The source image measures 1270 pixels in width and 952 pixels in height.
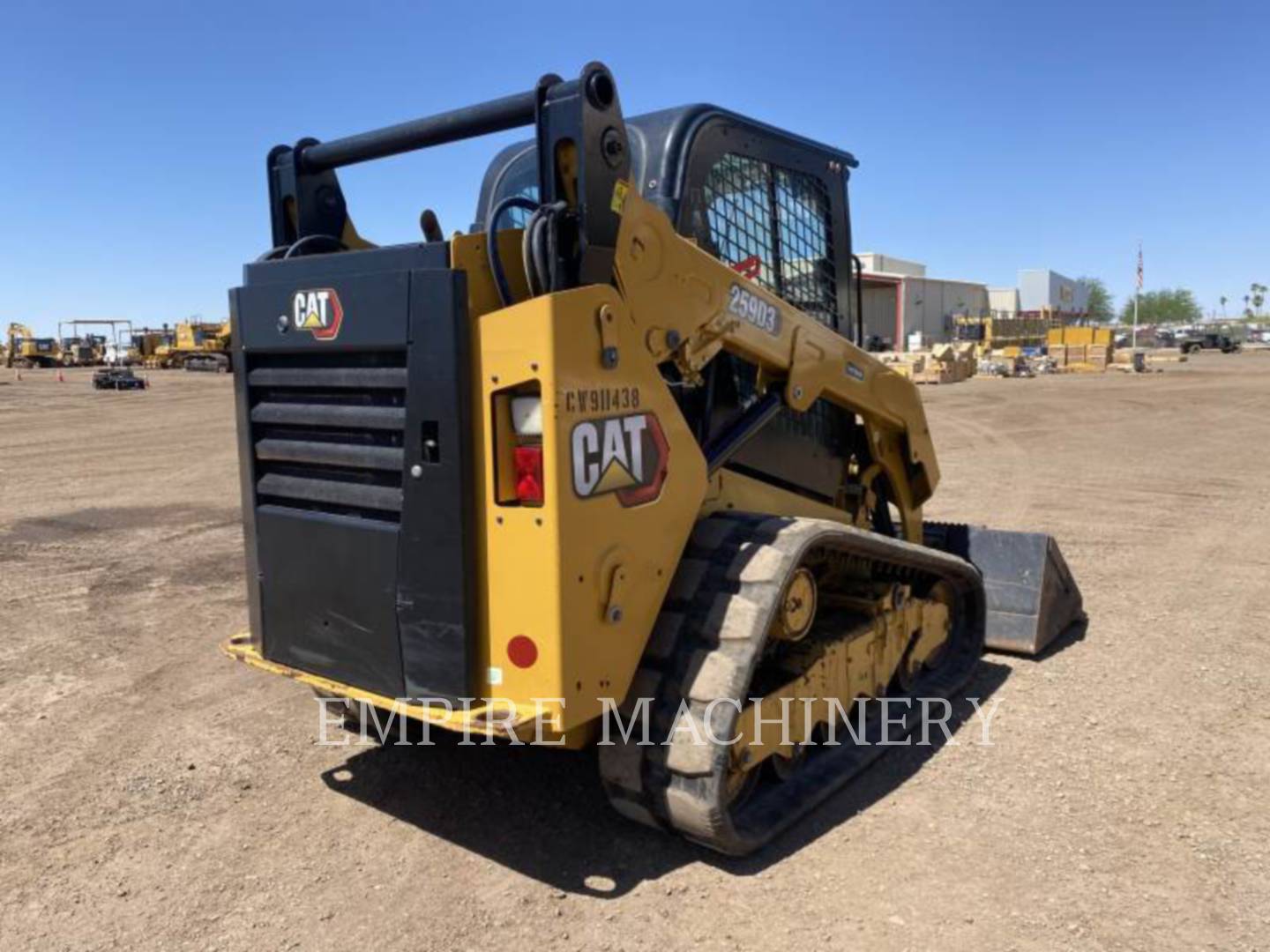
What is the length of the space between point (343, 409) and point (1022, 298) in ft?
311

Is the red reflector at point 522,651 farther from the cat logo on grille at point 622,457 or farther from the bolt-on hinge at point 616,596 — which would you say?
the cat logo on grille at point 622,457

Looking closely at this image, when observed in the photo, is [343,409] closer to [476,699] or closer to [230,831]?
[476,699]

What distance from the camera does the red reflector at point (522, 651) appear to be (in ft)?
9.57

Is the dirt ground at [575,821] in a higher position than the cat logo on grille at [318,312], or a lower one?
lower

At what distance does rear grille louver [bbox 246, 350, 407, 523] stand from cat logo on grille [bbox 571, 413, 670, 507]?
606 millimetres

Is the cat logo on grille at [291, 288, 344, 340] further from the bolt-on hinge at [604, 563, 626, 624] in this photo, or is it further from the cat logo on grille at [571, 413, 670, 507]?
the bolt-on hinge at [604, 563, 626, 624]

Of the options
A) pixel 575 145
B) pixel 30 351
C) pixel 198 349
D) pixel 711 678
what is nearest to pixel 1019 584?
pixel 711 678

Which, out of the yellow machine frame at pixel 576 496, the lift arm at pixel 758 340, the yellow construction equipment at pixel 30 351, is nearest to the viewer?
the yellow machine frame at pixel 576 496

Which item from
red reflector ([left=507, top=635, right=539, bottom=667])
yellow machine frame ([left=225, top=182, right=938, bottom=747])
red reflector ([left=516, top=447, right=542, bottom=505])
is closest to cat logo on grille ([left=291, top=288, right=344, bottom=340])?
yellow machine frame ([left=225, top=182, right=938, bottom=747])

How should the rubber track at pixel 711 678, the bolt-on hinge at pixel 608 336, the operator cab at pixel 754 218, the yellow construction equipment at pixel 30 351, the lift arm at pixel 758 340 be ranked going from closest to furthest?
the bolt-on hinge at pixel 608 336
the rubber track at pixel 711 678
the lift arm at pixel 758 340
the operator cab at pixel 754 218
the yellow construction equipment at pixel 30 351

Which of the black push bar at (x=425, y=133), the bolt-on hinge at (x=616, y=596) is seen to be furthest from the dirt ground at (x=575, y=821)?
the black push bar at (x=425, y=133)

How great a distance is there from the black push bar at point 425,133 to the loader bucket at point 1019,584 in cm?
370

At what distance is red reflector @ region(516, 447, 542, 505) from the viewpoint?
9.39 ft

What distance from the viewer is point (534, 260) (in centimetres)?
293
